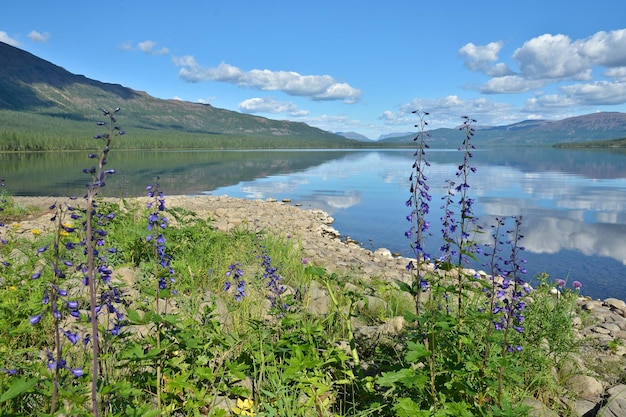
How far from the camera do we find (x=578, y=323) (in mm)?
6699

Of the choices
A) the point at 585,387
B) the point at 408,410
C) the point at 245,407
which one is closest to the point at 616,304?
the point at 585,387

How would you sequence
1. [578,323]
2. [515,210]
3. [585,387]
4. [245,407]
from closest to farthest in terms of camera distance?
[245,407], [585,387], [578,323], [515,210]

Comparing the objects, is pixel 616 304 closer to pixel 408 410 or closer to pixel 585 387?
pixel 585 387

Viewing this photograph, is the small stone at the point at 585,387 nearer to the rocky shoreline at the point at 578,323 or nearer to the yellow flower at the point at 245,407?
the rocky shoreline at the point at 578,323

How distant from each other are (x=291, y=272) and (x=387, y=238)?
359 inches

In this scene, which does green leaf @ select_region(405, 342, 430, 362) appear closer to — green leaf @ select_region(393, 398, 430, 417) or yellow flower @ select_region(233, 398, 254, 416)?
green leaf @ select_region(393, 398, 430, 417)

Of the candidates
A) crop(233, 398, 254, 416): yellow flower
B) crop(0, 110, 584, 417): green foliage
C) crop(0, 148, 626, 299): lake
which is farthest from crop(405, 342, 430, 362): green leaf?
crop(0, 148, 626, 299): lake

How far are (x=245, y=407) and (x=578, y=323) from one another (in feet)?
19.6

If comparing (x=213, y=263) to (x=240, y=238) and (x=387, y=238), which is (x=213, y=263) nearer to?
(x=240, y=238)

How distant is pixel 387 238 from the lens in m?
16.5

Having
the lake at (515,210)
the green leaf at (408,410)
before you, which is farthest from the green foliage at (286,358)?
the lake at (515,210)

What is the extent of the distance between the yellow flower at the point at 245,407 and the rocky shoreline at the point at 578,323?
6.26 ft

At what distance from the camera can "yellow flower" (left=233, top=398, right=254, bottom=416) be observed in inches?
133

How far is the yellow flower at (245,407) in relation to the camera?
3.37 meters
